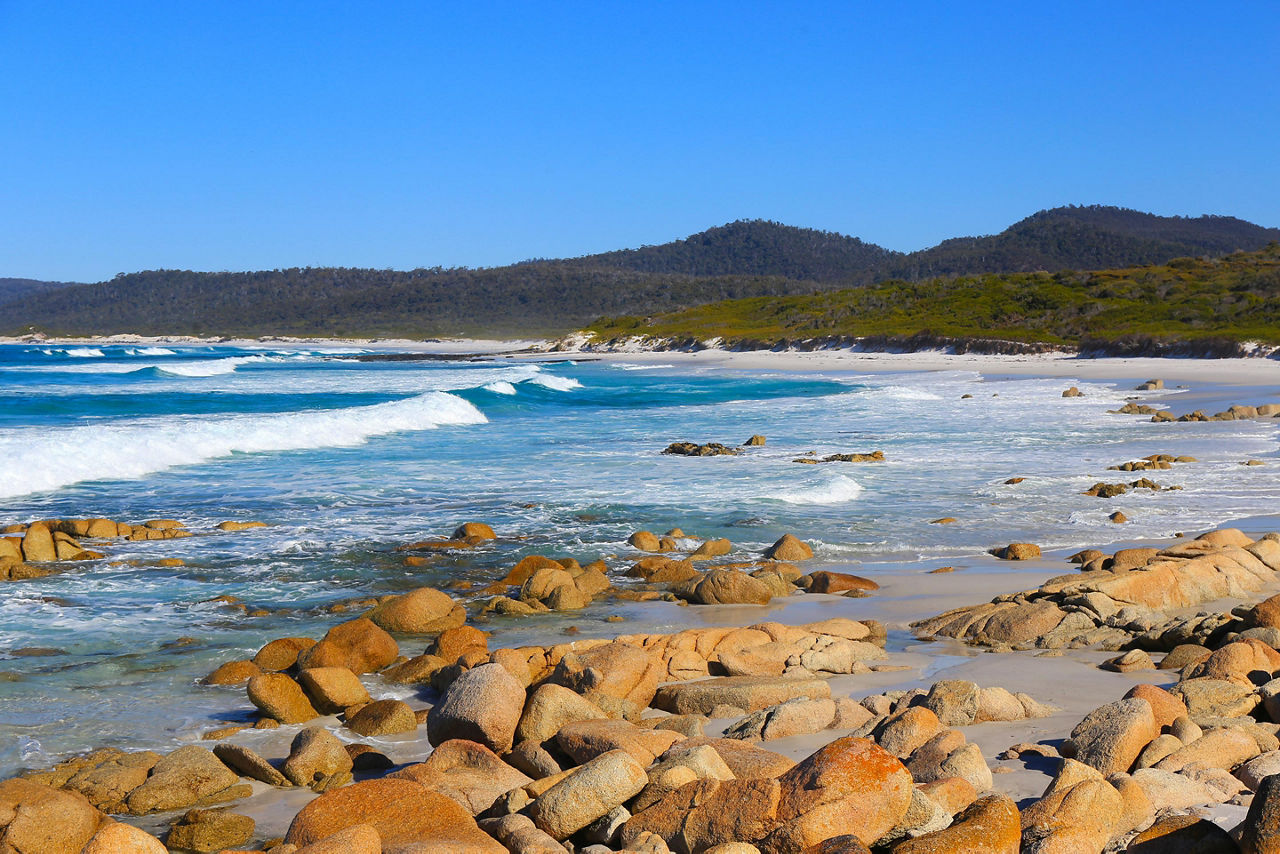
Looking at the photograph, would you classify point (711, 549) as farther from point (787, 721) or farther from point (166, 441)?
point (166, 441)

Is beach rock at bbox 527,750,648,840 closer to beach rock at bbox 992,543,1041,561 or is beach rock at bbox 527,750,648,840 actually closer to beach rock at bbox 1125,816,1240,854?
beach rock at bbox 1125,816,1240,854

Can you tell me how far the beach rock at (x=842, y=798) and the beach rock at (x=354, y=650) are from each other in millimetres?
4248

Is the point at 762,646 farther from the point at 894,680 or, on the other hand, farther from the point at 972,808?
the point at 972,808

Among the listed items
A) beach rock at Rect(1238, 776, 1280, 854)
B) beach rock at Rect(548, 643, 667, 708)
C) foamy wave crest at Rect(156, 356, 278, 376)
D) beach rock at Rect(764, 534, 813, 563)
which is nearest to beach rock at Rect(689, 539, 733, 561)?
beach rock at Rect(764, 534, 813, 563)

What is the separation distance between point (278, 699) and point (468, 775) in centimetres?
211

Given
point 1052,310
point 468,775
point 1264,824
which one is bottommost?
point 468,775

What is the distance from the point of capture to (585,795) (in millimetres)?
4359

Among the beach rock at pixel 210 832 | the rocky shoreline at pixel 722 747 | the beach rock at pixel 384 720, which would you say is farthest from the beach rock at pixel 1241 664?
the beach rock at pixel 210 832

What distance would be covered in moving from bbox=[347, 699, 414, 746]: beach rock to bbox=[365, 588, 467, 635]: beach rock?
222 cm

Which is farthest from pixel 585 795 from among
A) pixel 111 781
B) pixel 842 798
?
pixel 111 781

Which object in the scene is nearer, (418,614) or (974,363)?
(418,614)

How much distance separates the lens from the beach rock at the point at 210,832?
16.1 ft

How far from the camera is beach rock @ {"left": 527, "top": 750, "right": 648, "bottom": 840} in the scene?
171 inches

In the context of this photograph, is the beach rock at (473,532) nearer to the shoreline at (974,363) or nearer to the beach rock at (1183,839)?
the beach rock at (1183,839)
